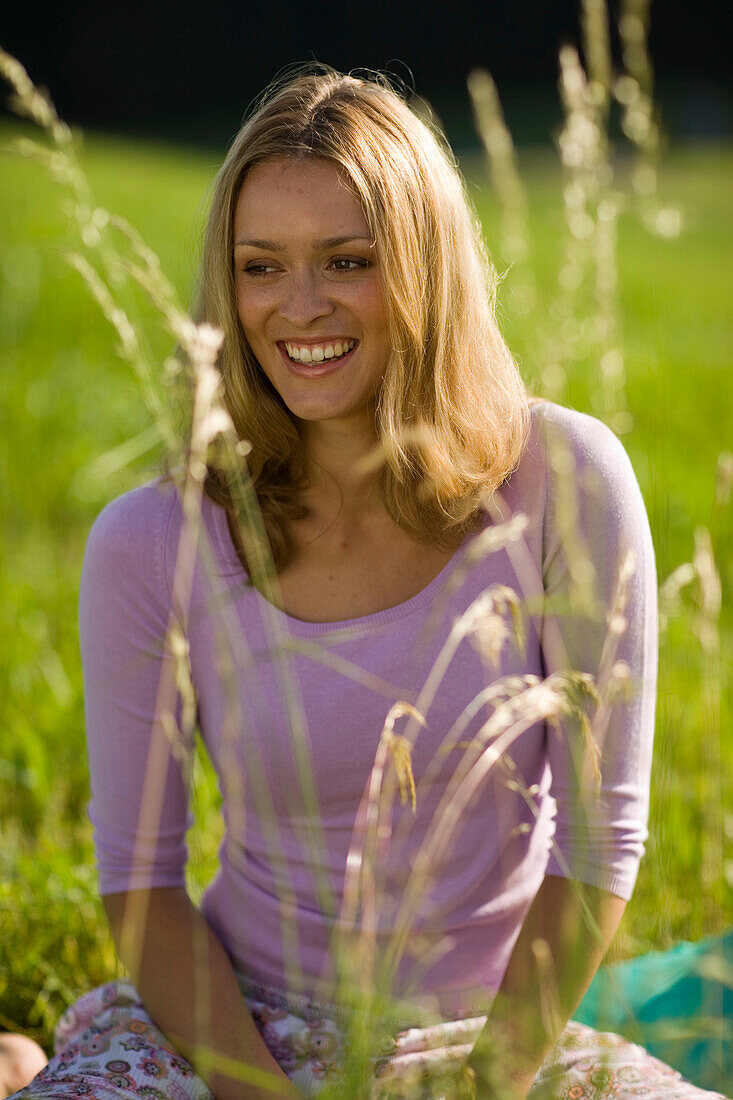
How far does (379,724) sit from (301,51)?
2469 centimetres

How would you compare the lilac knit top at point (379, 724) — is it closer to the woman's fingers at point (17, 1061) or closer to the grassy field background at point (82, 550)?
the grassy field background at point (82, 550)

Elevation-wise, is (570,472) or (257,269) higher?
(257,269)

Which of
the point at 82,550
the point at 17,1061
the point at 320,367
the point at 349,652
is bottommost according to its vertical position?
the point at 17,1061

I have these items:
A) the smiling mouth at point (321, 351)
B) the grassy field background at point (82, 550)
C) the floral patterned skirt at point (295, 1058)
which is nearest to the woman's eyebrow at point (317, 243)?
the smiling mouth at point (321, 351)

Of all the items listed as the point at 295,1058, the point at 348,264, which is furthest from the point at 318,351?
the point at 295,1058

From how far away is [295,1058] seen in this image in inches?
61.9

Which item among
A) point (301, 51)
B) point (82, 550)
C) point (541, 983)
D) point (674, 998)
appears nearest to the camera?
point (541, 983)

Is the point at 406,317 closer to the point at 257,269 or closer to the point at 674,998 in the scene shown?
the point at 257,269

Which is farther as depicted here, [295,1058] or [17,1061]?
[17,1061]

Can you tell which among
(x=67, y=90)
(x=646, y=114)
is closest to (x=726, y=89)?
(x=67, y=90)

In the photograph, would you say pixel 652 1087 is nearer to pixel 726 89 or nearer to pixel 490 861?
pixel 490 861

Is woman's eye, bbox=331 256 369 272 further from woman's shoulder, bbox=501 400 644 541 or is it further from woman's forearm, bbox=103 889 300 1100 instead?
woman's forearm, bbox=103 889 300 1100

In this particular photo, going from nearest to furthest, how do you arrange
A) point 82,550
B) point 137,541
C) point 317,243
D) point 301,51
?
1. point 317,243
2. point 137,541
3. point 82,550
4. point 301,51

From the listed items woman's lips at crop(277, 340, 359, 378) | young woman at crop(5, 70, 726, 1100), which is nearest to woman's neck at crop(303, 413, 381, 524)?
young woman at crop(5, 70, 726, 1100)
